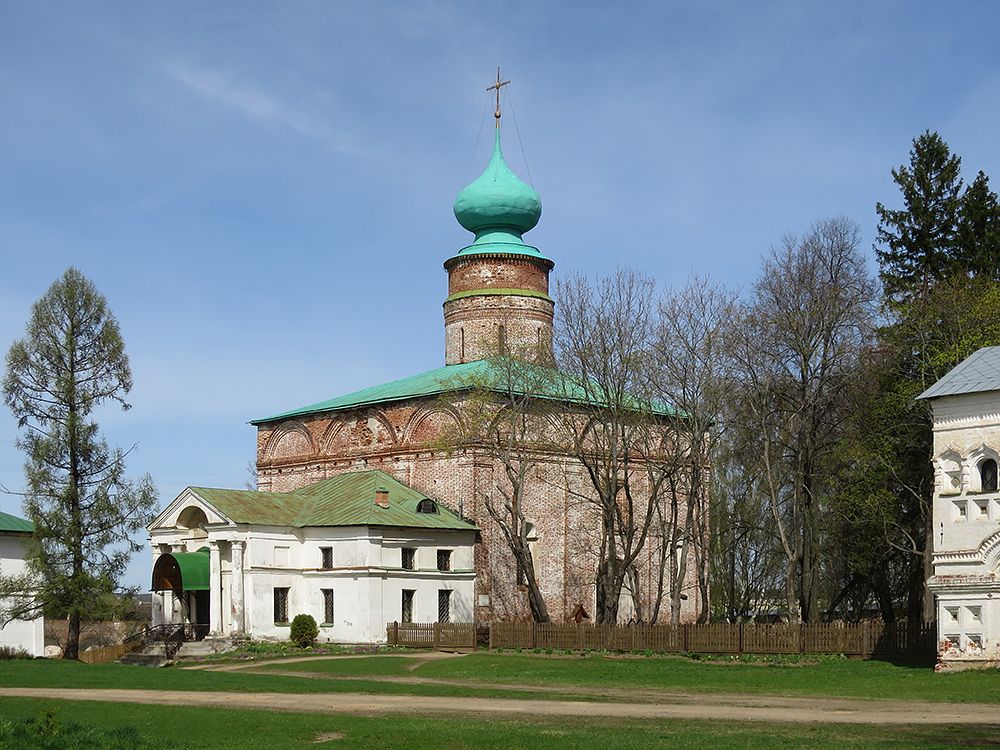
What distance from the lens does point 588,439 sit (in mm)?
41406

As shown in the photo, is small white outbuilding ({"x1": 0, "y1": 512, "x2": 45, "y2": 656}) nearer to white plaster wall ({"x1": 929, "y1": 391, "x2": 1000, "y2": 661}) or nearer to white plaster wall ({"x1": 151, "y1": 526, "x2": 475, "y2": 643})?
white plaster wall ({"x1": 151, "y1": 526, "x2": 475, "y2": 643})

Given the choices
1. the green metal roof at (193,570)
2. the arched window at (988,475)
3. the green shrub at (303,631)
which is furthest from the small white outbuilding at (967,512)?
the green metal roof at (193,570)

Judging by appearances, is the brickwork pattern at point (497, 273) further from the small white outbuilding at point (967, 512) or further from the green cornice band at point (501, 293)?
the small white outbuilding at point (967, 512)

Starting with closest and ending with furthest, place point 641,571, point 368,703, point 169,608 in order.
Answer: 1. point 368,703
2. point 169,608
3. point 641,571

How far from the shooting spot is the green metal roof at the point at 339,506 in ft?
127

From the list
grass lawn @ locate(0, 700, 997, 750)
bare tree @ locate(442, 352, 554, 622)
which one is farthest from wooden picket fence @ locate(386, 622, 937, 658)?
grass lawn @ locate(0, 700, 997, 750)

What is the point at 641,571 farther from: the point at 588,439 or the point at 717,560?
the point at 717,560

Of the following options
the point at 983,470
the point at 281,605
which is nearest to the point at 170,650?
the point at 281,605

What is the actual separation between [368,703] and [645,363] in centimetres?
1869

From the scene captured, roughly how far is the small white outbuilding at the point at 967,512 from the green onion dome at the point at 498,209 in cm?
2002

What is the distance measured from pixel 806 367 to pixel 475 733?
21.9 metres

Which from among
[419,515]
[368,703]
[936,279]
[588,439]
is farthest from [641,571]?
[368,703]

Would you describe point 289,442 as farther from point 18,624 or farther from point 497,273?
point 18,624

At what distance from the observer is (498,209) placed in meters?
46.1
